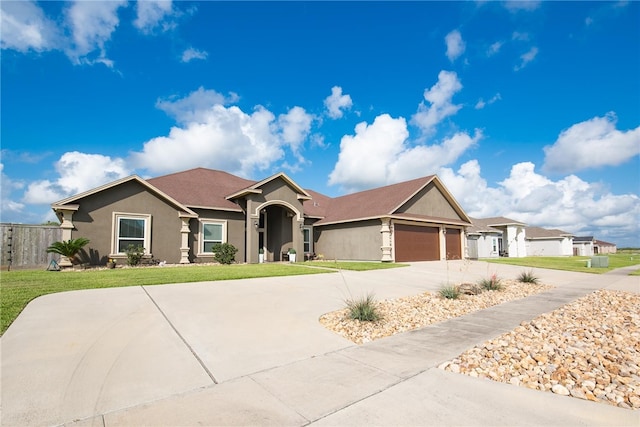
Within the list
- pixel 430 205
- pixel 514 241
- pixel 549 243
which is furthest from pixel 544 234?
pixel 430 205

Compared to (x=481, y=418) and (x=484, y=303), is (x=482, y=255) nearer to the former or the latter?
(x=484, y=303)

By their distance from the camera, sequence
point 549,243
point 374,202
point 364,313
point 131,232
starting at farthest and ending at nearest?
point 549,243 < point 374,202 < point 131,232 < point 364,313

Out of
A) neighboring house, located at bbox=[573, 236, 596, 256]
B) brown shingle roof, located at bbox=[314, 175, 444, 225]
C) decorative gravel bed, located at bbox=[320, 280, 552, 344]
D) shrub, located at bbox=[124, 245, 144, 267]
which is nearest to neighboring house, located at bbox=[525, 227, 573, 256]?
neighboring house, located at bbox=[573, 236, 596, 256]

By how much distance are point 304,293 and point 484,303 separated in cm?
457

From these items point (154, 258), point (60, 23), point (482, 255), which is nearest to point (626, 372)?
point (60, 23)

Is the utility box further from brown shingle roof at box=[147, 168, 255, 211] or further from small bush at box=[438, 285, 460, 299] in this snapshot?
brown shingle roof at box=[147, 168, 255, 211]

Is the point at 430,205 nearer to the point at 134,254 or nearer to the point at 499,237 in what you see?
the point at 499,237

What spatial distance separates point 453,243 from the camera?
25125 millimetres

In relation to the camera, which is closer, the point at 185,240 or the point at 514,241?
the point at 185,240

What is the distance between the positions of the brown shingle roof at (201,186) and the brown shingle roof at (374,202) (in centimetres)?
712

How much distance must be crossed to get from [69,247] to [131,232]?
2647 millimetres

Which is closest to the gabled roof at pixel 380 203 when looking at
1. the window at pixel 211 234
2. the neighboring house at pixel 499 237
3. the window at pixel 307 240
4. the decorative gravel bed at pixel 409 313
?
the window at pixel 307 240

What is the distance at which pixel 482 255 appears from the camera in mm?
33562

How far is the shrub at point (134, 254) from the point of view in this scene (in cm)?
1521
